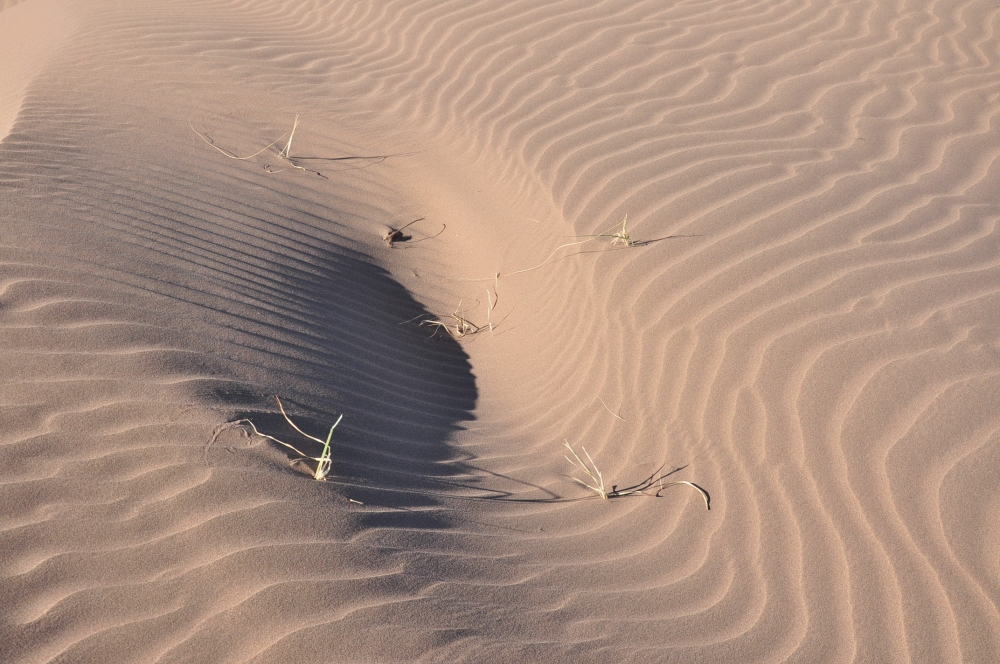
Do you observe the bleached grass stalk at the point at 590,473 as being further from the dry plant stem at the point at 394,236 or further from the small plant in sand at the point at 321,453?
the dry plant stem at the point at 394,236

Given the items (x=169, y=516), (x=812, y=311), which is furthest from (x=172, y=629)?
(x=812, y=311)

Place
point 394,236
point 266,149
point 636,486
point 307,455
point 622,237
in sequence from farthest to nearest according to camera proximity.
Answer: point 266,149
point 394,236
point 622,237
point 636,486
point 307,455

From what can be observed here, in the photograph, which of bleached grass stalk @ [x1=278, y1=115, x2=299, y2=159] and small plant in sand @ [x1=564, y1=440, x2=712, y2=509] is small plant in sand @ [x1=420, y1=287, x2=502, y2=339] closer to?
small plant in sand @ [x1=564, y1=440, x2=712, y2=509]

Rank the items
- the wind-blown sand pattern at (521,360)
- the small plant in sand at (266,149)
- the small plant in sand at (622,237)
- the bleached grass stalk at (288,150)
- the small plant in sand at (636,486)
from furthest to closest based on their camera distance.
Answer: the bleached grass stalk at (288,150) < the small plant in sand at (266,149) < the small plant in sand at (622,237) < the small plant in sand at (636,486) < the wind-blown sand pattern at (521,360)

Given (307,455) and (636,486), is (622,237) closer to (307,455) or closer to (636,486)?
(636,486)

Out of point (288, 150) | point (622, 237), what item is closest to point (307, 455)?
point (622, 237)

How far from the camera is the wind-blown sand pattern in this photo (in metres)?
2.27

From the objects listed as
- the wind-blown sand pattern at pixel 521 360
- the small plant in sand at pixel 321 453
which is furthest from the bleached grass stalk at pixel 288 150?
the small plant in sand at pixel 321 453

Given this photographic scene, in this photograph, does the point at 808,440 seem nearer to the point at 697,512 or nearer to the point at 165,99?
the point at 697,512

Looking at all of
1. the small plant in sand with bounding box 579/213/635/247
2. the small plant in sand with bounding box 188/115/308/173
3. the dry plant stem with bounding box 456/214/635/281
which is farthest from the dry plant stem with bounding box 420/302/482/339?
the small plant in sand with bounding box 188/115/308/173

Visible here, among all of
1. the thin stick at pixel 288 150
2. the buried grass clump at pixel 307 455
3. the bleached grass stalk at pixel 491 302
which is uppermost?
the thin stick at pixel 288 150

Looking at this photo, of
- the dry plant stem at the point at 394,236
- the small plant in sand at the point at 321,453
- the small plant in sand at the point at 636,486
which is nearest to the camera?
the small plant in sand at the point at 321,453

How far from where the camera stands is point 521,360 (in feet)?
12.7

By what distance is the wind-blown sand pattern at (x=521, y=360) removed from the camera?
227 centimetres
